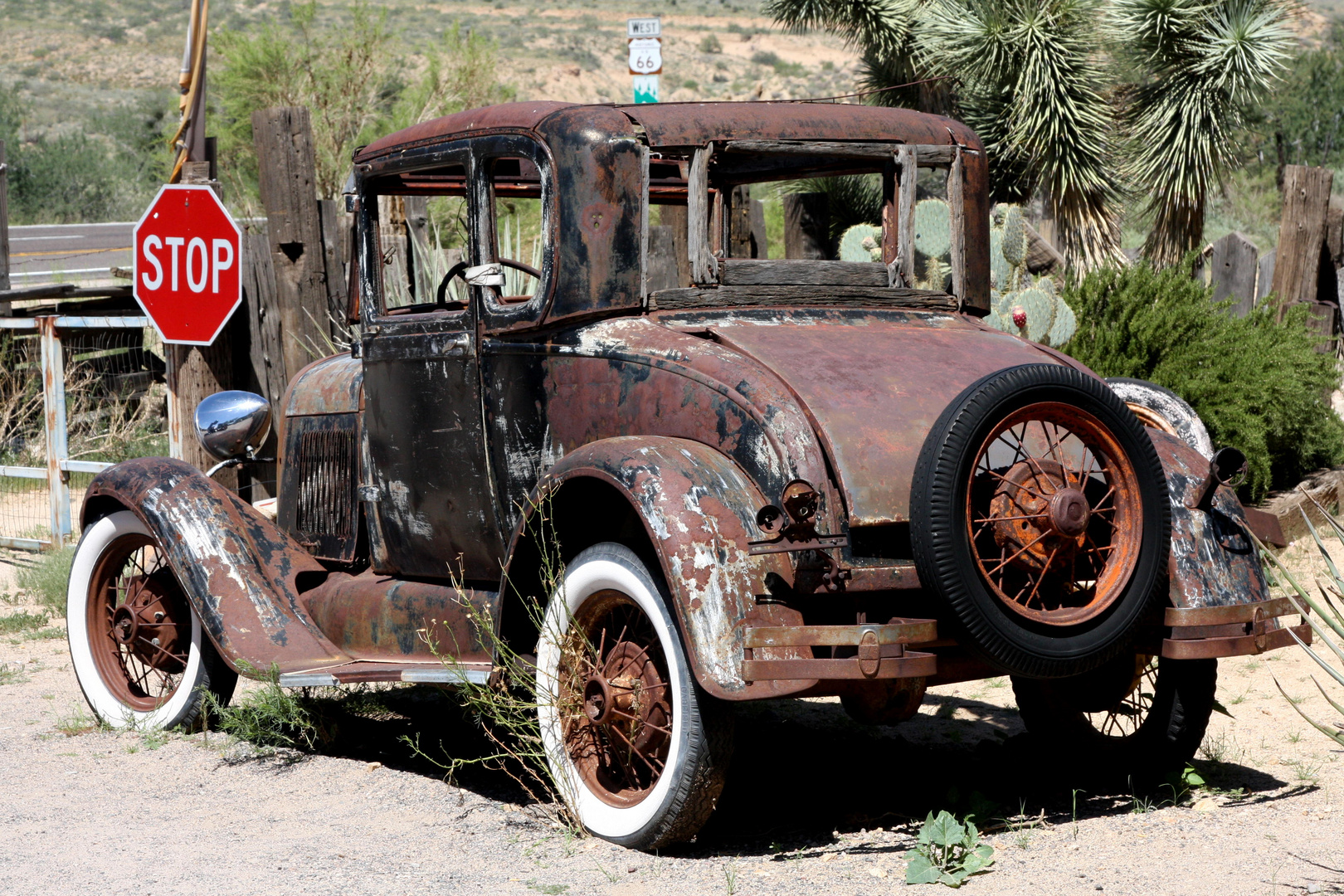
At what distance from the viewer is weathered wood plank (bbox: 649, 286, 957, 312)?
4211 mm

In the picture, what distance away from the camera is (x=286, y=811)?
4289 mm

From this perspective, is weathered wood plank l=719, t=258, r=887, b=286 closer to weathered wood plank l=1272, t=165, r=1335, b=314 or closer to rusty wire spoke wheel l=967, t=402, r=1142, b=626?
rusty wire spoke wheel l=967, t=402, r=1142, b=626

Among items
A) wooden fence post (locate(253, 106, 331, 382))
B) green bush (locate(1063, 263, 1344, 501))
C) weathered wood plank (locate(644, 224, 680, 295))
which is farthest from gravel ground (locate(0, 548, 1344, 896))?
green bush (locate(1063, 263, 1344, 501))

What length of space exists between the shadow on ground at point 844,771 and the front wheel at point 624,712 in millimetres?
225

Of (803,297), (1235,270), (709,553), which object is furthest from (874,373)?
(1235,270)

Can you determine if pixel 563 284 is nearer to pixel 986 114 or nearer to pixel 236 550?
pixel 236 550

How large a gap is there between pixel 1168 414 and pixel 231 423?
11.6 feet

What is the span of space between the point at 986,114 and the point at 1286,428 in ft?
25.1

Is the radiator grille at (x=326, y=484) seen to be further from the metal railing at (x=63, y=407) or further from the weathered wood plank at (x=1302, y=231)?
the weathered wood plank at (x=1302, y=231)

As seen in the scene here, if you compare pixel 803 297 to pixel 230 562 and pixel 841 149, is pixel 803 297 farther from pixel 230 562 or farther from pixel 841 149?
pixel 230 562

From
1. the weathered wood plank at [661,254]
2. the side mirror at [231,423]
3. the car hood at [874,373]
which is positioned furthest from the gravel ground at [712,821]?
the weathered wood plank at [661,254]

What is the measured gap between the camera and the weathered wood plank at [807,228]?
10633 millimetres

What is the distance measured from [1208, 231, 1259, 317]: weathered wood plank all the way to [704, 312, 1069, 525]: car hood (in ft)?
22.7

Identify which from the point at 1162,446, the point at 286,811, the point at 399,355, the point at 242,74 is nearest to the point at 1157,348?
the point at 1162,446
